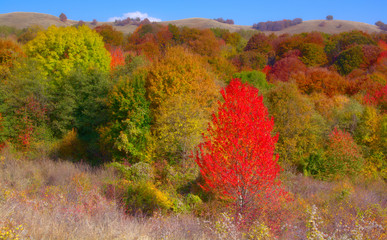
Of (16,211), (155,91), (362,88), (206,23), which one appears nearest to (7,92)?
(155,91)

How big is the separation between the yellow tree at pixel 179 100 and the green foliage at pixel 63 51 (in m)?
10.5

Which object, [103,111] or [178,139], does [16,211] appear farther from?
[103,111]

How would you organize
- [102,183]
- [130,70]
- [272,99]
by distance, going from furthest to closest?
[130,70]
[272,99]
[102,183]

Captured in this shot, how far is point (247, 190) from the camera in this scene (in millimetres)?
11531

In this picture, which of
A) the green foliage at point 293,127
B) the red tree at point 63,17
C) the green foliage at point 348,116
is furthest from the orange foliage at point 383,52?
the red tree at point 63,17

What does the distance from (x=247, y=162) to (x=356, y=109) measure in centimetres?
2110

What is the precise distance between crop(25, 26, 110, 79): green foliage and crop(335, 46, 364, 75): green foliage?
41258mm

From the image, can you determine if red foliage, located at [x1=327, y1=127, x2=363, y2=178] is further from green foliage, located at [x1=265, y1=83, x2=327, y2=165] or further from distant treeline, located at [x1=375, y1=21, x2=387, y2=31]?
distant treeline, located at [x1=375, y1=21, x2=387, y2=31]

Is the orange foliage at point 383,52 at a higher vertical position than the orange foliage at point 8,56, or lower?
higher

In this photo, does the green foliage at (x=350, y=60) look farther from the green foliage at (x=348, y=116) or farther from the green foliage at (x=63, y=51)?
the green foliage at (x=63, y=51)

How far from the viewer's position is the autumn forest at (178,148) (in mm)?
11453

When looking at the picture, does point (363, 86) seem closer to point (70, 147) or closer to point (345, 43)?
point (345, 43)

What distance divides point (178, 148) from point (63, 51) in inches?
769

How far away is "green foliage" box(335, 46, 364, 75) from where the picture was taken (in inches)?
1948
